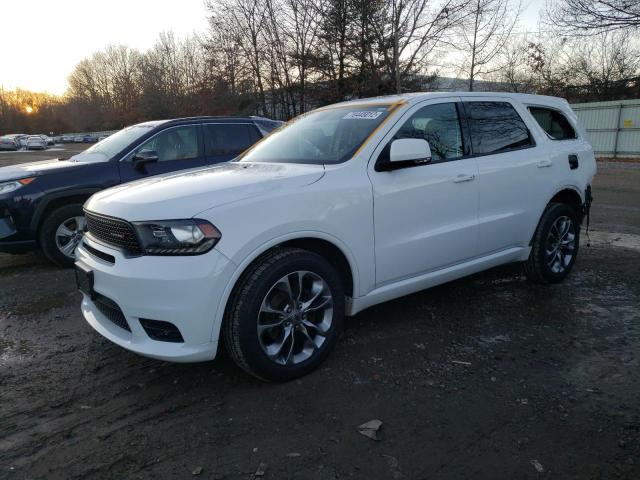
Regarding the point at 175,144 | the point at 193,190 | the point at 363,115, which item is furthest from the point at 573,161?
the point at 175,144

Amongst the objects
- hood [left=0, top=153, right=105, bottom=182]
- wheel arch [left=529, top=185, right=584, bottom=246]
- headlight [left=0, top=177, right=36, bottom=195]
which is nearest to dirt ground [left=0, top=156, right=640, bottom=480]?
wheel arch [left=529, top=185, right=584, bottom=246]

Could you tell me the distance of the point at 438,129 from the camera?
389cm

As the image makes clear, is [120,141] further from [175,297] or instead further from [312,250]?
[175,297]

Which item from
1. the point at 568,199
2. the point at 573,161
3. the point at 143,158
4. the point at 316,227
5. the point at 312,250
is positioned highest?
the point at 143,158

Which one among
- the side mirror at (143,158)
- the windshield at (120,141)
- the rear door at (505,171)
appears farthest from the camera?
the windshield at (120,141)

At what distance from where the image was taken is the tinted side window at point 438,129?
146 inches

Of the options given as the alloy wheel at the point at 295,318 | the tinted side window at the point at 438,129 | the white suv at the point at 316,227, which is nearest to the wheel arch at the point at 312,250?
the white suv at the point at 316,227

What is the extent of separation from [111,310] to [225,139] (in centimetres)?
415

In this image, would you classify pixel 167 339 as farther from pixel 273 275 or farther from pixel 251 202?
pixel 251 202

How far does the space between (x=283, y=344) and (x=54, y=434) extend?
133 cm

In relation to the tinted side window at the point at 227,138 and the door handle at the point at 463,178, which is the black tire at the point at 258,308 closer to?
the door handle at the point at 463,178

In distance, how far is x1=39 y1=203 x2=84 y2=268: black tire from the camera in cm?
566

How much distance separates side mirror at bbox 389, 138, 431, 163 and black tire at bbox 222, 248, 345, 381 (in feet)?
2.86

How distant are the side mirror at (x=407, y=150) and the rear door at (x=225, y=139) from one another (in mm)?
3793
